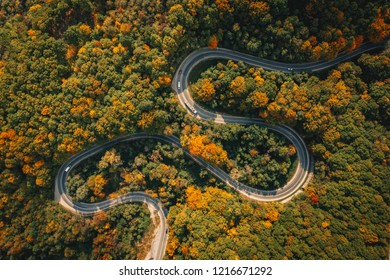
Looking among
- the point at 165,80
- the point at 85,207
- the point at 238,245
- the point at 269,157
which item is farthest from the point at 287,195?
the point at 85,207

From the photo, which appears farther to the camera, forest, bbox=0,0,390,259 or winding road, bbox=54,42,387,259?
winding road, bbox=54,42,387,259

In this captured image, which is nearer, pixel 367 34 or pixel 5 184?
pixel 367 34

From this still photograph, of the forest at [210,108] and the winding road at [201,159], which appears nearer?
the forest at [210,108]

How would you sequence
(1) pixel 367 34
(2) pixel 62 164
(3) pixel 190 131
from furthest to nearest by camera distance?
(2) pixel 62 164 → (3) pixel 190 131 → (1) pixel 367 34

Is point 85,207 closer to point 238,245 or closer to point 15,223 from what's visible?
point 15,223

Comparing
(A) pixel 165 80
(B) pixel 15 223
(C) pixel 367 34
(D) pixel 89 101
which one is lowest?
(B) pixel 15 223
